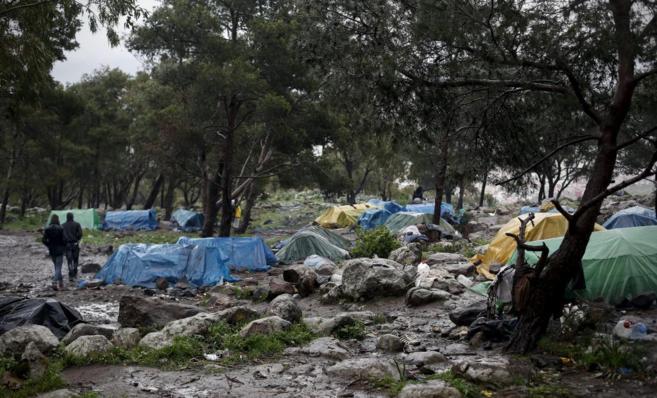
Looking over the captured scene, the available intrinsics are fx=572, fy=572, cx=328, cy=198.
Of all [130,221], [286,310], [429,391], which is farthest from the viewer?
[130,221]

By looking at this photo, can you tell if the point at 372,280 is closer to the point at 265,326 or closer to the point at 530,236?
the point at 265,326

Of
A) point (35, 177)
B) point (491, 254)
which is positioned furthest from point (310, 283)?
point (35, 177)

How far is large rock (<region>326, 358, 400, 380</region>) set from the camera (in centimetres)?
614

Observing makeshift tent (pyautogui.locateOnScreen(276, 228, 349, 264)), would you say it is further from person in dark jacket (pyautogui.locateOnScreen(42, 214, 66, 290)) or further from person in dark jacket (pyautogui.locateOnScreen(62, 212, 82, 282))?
person in dark jacket (pyautogui.locateOnScreen(42, 214, 66, 290))

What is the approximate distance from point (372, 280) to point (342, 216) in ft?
58.4

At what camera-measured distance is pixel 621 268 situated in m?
9.02

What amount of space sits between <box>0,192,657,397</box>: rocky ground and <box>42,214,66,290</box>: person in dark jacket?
42 centimetres

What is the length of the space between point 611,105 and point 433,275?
579cm

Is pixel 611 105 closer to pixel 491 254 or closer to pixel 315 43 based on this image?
pixel 315 43

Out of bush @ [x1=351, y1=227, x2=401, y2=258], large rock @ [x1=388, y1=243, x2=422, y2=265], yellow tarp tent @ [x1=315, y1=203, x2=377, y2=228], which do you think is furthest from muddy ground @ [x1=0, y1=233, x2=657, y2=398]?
yellow tarp tent @ [x1=315, y1=203, x2=377, y2=228]

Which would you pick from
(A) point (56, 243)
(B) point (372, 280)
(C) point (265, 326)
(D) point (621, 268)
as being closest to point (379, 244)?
(B) point (372, 280)

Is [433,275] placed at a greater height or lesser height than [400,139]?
lesser

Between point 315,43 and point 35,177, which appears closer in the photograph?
point 315,43

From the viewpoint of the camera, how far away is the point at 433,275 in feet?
38.7
